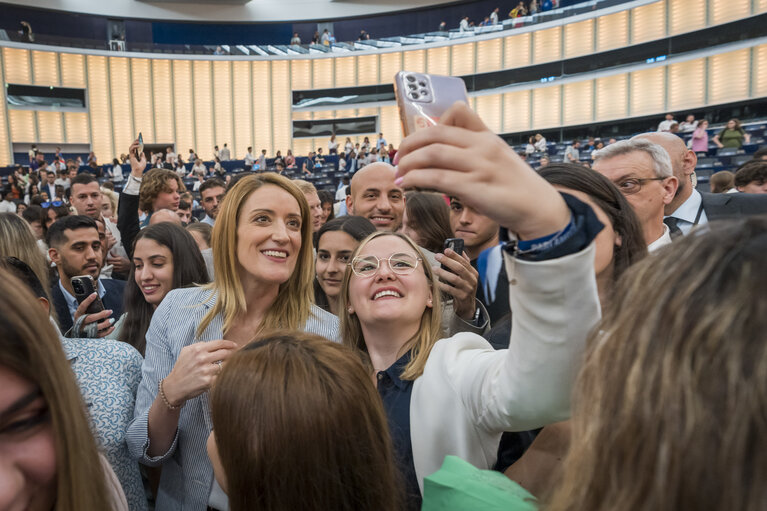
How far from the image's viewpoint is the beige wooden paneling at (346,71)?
2459 cm

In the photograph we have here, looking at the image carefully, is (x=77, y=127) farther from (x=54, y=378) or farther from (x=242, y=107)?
(x=54, y=378)

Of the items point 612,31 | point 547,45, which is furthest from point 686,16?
point 547,45

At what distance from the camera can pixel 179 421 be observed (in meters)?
1.81

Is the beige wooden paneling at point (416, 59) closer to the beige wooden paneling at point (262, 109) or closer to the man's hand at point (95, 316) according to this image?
the beige wooden paneling at point (262, 109)

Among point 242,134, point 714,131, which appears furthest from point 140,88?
point 714,131

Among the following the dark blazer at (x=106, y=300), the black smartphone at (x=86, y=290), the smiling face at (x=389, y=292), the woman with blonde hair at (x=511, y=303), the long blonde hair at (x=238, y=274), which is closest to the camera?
the woman with blonde hair at (x=511, y=303)

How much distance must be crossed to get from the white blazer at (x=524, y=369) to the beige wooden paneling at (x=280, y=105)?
2514 centimetres

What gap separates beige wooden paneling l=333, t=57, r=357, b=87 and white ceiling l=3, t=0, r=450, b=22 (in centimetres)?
280

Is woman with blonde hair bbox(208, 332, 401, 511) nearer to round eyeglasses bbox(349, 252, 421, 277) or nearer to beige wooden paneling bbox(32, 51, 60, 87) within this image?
round eyeglasses bbox(349, 252, 421, 277)

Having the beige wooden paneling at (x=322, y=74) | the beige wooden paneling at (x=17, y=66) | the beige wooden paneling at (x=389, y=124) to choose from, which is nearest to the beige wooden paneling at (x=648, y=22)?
the beige wooden paneling at (x=389, y=124)

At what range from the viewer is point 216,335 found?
1892 mm

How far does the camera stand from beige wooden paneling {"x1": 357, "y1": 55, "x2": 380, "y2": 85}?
24.3m

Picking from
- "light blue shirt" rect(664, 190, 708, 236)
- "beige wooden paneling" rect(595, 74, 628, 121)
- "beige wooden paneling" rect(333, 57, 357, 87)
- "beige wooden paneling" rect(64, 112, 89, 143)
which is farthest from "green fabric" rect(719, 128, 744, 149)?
"beige wooden paneling" rect(64, 112, 89, 143)

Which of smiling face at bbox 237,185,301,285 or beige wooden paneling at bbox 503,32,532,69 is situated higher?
beige wooden paneling at bbox 503,32,532,69
